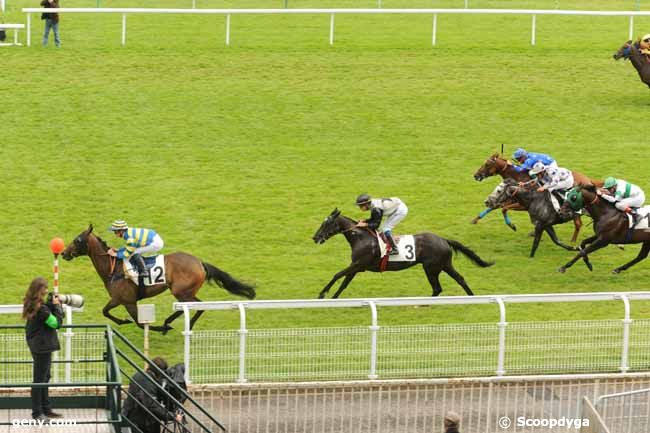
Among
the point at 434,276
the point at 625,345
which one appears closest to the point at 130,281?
the point at 434,276

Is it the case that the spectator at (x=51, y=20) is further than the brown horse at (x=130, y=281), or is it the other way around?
the spectator at (x=51, y=20)

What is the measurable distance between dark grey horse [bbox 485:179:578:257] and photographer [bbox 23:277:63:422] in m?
8.24

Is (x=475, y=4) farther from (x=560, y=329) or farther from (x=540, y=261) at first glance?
(x=560, y=329)

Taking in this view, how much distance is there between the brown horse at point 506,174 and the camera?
20.4 metres

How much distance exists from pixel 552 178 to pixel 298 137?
17.2 ft

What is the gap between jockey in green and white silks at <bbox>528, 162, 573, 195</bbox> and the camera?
19.9 meters

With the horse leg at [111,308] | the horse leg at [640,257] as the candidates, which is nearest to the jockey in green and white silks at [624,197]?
the horse leg at [640,257]

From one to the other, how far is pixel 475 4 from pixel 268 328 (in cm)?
1826

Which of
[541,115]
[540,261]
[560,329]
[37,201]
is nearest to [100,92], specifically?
[37,201]

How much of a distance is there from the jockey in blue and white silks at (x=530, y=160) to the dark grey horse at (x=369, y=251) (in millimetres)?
2922

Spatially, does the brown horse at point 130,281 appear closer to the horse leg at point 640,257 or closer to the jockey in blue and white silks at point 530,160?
the horse leg at point 640,257

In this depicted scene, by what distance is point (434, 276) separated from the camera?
58.8 ft

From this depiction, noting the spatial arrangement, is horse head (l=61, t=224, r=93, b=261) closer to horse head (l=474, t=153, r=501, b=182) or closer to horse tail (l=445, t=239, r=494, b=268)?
horse tail (l=445, t=239, r=494, b=268)

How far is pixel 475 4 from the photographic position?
3359 centimetres
